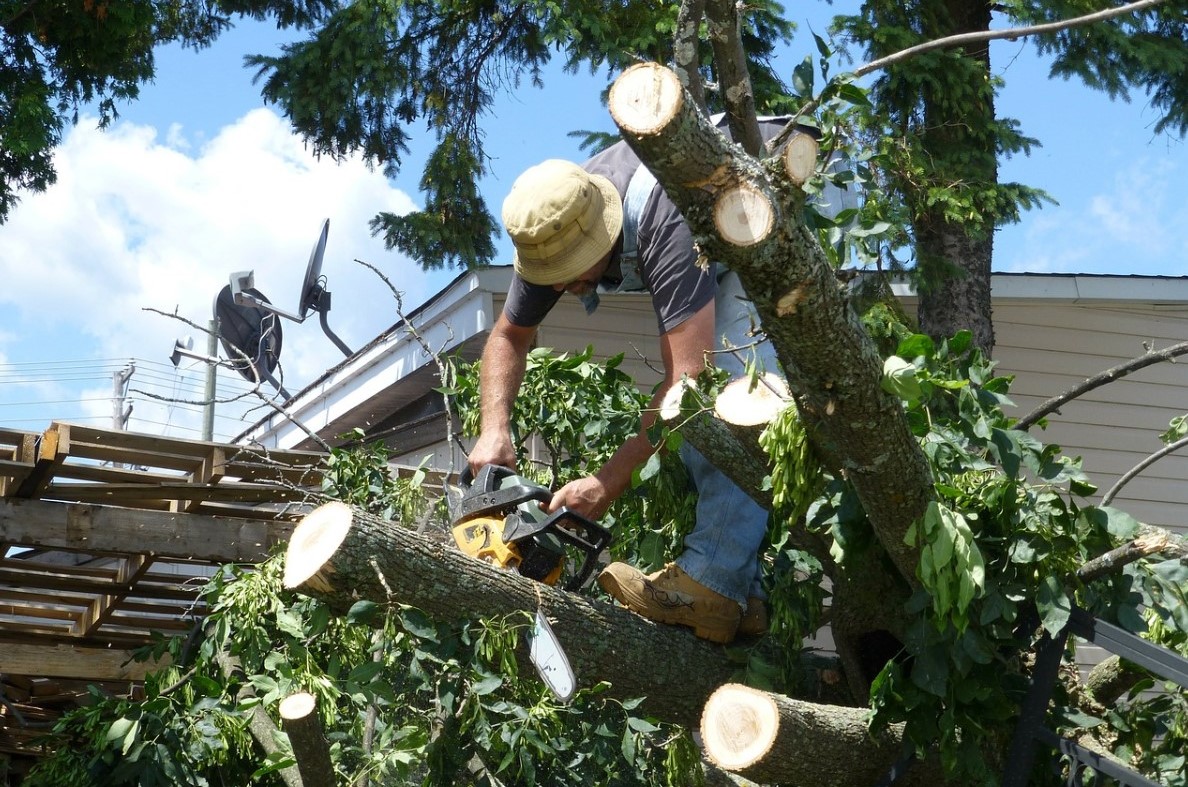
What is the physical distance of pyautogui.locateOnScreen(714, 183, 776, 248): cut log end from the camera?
2.06m

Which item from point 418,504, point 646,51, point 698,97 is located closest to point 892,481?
point 698,97

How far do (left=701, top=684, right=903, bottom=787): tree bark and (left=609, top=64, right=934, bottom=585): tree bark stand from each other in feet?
2.31

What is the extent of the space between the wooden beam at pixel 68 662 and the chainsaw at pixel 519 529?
369 cm

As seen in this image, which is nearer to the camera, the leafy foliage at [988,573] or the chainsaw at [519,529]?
the leafy foliage at [988,573]

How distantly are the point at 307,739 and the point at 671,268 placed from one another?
62.6 inches

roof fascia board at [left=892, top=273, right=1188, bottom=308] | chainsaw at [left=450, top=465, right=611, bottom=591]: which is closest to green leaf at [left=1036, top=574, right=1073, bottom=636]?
chainsaw at [left=450, top=465, right=611, bottom=591]

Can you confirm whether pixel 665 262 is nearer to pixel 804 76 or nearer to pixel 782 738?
pixel 804 76

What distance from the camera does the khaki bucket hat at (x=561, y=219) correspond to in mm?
3375

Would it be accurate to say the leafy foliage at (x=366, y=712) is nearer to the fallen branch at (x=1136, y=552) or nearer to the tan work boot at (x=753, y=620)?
the tan work boot at (x=753, y=620)

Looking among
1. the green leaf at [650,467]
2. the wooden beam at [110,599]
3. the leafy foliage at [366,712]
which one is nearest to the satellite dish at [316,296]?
the wooden beam at [110,599]

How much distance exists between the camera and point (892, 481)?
8.24 ft

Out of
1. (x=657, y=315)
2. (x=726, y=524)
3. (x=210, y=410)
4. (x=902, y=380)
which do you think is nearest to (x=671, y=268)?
(x=657, y=315)

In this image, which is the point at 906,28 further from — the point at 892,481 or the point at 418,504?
the point at 892,481

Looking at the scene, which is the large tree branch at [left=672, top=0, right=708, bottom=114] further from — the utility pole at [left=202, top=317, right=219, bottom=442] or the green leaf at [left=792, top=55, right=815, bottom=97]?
the utility pole at [left=202, top=317, right=219, bottom=442]
